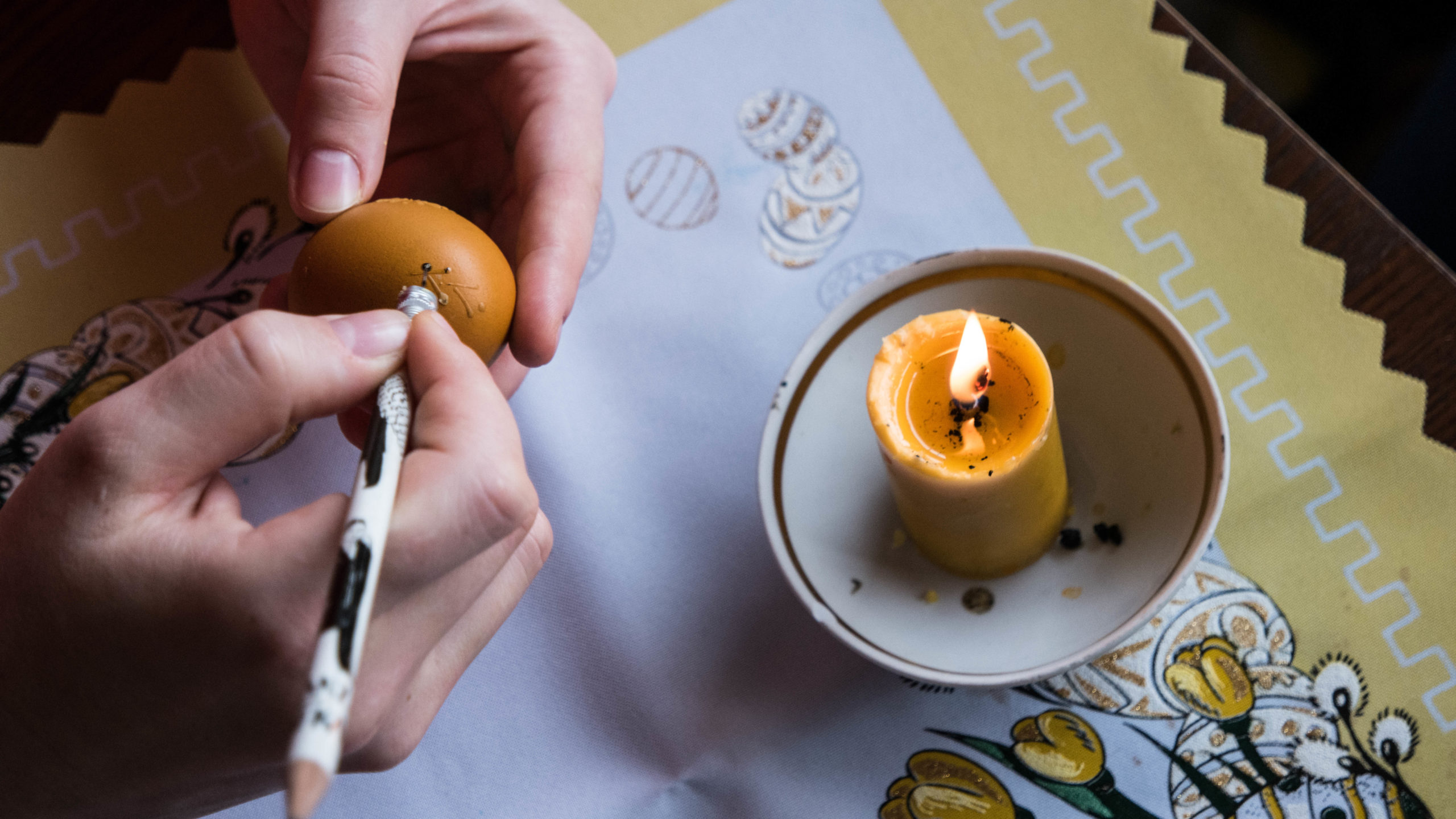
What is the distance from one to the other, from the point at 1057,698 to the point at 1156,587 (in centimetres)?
13

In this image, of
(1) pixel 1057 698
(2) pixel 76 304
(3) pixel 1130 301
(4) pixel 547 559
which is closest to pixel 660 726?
(4) pixel 547 559

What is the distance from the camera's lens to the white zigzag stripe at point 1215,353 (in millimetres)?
647

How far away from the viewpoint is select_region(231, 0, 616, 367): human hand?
61cm

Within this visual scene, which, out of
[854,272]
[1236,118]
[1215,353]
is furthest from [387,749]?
[1236,118]

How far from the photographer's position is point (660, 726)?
68 centimetres

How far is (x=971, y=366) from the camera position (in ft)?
1.82

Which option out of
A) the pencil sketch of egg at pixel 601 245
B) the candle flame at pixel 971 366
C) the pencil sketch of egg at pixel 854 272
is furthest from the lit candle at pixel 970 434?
the pencil sketch of egg at pixel 601 245

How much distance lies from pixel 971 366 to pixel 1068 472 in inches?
6.6

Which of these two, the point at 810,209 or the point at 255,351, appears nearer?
the point at 255,351

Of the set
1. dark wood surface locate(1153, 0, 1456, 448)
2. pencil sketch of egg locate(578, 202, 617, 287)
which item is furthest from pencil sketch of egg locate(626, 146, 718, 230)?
dark wood surface locate(1153, 0, 1456, 448)

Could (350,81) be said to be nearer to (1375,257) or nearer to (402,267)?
(402,267)

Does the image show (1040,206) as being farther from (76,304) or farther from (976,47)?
(76,304)

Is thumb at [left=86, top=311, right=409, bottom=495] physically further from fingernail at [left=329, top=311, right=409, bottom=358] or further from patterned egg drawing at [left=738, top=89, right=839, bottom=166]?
patterned egg drawing at [left=738, top=89, right=839, bottom=166]

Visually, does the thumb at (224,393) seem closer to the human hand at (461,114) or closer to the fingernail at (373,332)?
the fingernail at (373,332)
